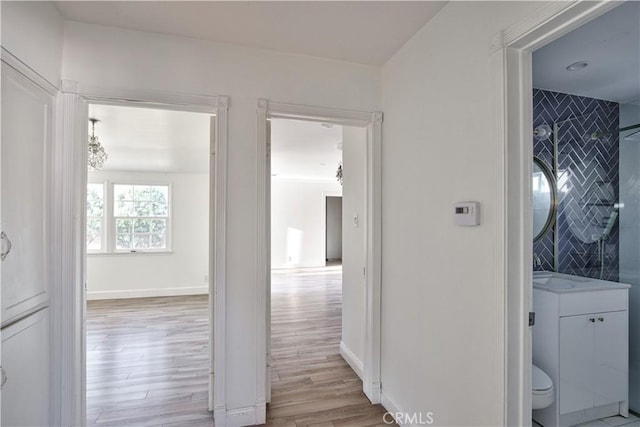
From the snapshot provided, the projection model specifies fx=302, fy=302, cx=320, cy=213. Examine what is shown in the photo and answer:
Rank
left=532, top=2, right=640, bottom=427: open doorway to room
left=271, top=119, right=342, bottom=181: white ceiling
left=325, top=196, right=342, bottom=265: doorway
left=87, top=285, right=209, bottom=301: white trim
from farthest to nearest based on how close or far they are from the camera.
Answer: left=325, top=196, right=342, bottom=265: doorway < left=87, top=285, right=209, bottom=301: white trim < left=271, top=119, right=342, bottom=181: white ceiling < left=532, top=2, right=640, bottom=427: open doorway to room

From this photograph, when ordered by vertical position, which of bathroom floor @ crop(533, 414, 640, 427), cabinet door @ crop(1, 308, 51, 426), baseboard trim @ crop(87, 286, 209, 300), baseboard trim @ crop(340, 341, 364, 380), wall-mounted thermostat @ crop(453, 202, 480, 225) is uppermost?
wall-mounted thermostat @ crop(453, 202, 480, 225)

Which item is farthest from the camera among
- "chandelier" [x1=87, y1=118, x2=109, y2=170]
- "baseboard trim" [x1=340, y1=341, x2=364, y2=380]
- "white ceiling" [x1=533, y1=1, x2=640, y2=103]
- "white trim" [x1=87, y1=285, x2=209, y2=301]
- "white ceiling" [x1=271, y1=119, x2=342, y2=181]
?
"white trim" [x1=87, y1=285, x2=209, y2=301]

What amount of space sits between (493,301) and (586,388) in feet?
4.67

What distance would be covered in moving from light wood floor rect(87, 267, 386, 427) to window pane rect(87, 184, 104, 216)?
1763mm

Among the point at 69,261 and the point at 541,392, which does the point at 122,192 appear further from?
the point at 541,392

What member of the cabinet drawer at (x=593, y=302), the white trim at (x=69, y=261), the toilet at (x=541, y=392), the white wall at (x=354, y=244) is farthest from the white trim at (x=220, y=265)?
the cabinet drawer at (x=593, y=302)

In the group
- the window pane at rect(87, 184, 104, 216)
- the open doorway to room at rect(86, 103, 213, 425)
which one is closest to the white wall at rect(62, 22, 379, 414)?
the open doorway to room at rect(86, 103, 213, 425)

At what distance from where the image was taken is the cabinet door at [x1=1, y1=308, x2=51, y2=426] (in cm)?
138

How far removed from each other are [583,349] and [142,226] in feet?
21.4

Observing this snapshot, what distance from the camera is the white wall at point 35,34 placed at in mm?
1369

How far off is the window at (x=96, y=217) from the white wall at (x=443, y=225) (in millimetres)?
5639

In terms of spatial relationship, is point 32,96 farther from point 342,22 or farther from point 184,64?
point 342,22

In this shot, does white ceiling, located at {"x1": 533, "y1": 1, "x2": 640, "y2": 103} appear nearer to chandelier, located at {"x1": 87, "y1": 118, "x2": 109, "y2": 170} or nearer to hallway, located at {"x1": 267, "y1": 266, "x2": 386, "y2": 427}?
hallway, located at {"x1": 267, "y1": 266, "x2": 386, "y2": 427}

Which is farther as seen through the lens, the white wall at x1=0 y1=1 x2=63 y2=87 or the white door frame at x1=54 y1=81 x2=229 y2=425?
the white door frame at x1=54 y1=81 x2=229 y2=425
